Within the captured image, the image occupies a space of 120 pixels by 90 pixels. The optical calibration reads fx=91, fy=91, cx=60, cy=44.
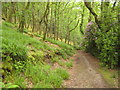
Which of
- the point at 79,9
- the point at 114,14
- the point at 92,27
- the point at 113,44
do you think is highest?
the point at 79,9

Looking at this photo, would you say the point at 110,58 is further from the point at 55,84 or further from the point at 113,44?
the point at 55,84

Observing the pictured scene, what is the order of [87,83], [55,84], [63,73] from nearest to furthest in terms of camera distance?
[55,84]
[87,83]
[63,73]

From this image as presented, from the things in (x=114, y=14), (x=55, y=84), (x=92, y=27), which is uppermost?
(x=114, y=14)

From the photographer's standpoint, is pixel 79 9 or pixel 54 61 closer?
pixel 54 61

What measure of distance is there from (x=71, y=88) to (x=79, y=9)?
1768cm

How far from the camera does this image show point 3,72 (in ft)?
11.0

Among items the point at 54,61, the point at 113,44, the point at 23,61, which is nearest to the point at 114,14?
the point at 113,44

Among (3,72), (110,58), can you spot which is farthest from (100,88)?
(3,72)

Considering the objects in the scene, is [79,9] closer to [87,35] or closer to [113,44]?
[87,35]

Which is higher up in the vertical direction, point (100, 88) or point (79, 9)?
point (79, 9)

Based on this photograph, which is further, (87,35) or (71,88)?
(87,35)

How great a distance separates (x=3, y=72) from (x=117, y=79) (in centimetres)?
552

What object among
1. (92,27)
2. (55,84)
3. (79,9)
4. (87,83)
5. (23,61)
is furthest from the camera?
(79,9)

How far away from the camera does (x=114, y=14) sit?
670 cm
